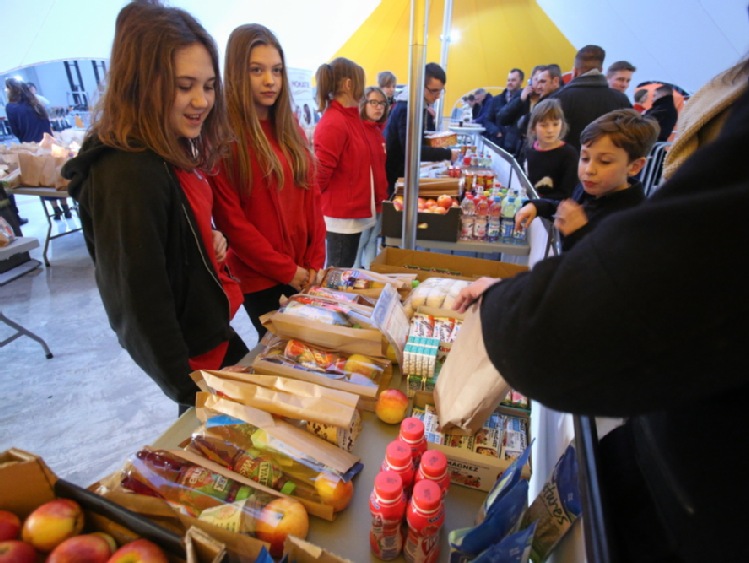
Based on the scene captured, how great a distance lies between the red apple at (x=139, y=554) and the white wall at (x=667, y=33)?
184 inches

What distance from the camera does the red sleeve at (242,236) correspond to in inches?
60.5

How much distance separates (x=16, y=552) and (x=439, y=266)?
1.53 metres

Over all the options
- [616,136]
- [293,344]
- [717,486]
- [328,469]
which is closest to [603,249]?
[717,486]

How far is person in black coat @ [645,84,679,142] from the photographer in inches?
174

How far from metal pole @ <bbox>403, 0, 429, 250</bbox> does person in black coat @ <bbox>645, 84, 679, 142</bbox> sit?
4029 millimetres

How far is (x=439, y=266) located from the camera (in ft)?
5.89

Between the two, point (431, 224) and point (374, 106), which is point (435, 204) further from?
point (374, 106)

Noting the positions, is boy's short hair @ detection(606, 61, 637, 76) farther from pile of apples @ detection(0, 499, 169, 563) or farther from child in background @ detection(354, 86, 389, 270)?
pile of apples @ detection(0, 499, 169, 563)

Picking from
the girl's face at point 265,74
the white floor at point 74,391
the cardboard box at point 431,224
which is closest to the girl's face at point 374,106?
the cardboard box at point 431,224

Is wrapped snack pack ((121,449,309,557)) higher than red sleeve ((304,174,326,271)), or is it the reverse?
red sleeve ((304,174,326,271))

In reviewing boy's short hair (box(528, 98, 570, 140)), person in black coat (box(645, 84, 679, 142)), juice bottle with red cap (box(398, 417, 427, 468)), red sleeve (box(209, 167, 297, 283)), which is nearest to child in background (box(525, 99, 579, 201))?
boy's short hair (box(528, 98, 570, 140))

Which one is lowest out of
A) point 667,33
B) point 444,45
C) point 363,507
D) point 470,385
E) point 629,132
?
point 363,507

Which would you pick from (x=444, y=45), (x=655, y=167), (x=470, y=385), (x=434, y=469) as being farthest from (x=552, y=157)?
(x=444, y=45)

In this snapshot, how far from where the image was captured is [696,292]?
0.33m
